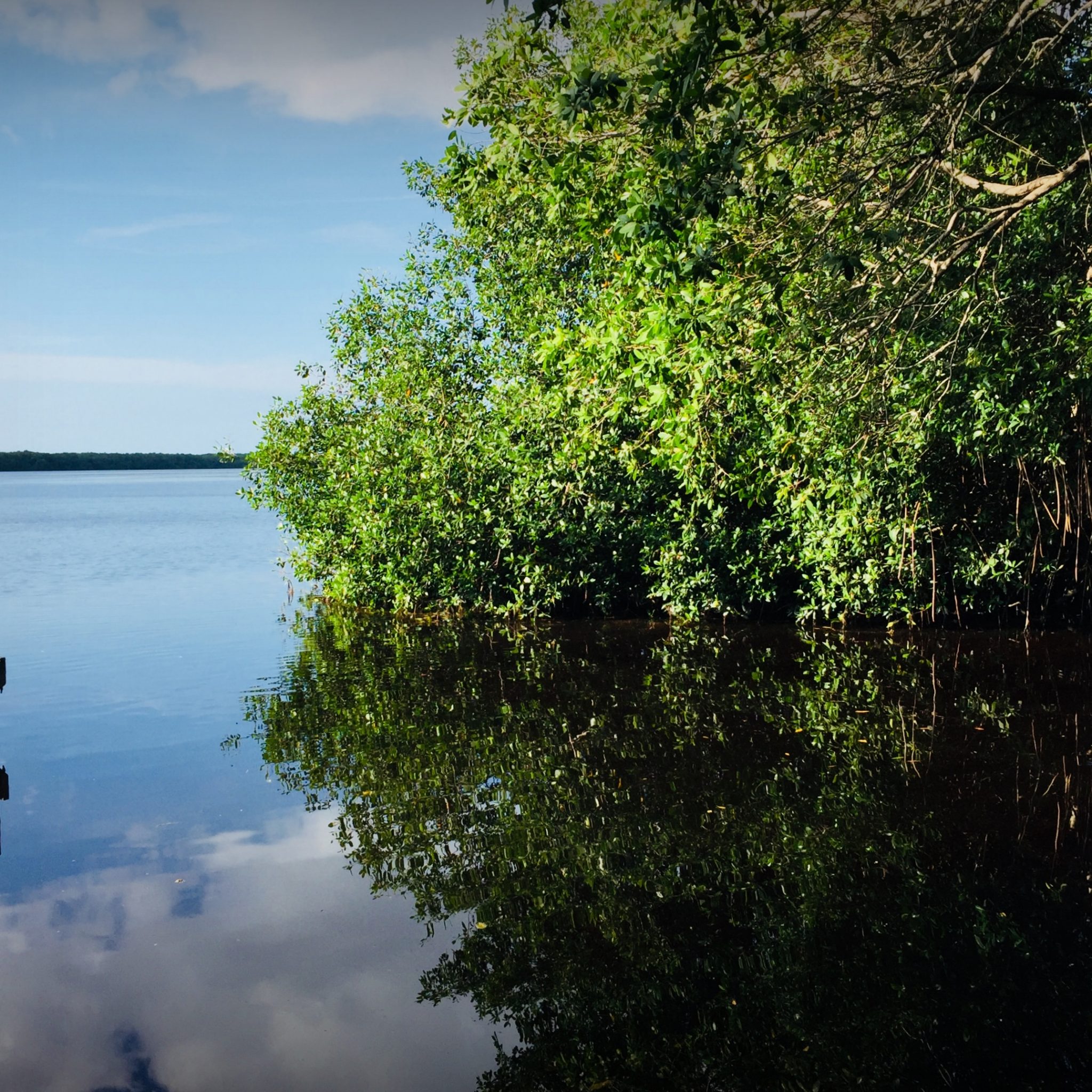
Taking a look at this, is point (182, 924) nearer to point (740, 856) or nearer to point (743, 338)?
point (740, 856)

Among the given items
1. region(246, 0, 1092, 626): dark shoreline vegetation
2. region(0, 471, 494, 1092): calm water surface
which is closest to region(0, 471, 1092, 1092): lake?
region(0, 471, 494, 1092): calm water surface

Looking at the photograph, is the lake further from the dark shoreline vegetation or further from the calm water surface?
the dark shoreline vegetation

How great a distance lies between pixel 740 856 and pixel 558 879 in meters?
1.26

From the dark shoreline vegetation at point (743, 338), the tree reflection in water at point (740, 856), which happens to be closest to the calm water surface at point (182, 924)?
the tree reflection in water at point (740, 856)

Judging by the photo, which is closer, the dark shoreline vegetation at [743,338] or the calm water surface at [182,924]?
the calm water surface at [182,924]

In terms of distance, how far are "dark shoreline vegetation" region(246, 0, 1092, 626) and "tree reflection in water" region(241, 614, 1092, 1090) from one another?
2.89 metres

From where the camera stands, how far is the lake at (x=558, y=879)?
495 cm

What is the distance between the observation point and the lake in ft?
16.2

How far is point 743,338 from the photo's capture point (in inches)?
419

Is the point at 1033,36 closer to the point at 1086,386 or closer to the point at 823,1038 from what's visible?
the point at 1086,386

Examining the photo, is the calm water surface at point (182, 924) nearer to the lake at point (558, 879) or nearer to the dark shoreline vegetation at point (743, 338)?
the lake at point (558, 879)

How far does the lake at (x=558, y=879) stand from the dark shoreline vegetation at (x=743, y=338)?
2.68 meters

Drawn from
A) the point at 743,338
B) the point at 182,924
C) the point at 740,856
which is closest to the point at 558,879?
the point at 740,856

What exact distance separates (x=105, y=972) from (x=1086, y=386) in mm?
Result: 9539
